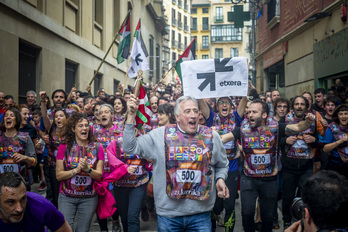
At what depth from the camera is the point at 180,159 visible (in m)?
3.92

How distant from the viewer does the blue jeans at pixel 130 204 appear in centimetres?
527

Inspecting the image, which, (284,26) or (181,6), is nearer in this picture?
(284,26)

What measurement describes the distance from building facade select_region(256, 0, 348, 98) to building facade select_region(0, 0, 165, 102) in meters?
6.42

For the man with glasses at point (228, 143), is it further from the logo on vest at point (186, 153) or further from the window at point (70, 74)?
the window at point (70, 74)

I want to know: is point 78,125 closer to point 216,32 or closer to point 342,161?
point 342,161

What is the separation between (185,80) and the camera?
5805 millimetres

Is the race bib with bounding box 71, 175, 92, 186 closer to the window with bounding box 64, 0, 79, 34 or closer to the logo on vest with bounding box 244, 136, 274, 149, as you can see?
the logo on vest with bounding box 244, 136, 274, 149

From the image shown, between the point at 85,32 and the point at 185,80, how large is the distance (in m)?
12.1

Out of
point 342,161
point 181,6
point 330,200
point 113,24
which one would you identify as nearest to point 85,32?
point 113,24

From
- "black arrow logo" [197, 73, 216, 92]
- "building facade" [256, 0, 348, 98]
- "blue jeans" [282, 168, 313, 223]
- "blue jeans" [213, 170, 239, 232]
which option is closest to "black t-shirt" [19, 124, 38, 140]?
"black arrow logo" [197, 73, 216, 92]

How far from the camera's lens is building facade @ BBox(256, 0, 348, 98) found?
11094mm

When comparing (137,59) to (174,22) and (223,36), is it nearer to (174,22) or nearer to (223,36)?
(174,22)

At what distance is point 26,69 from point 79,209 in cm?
788

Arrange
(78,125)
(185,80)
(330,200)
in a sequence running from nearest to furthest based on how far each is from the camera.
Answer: (330,200) → (78,125) → (185,80)
